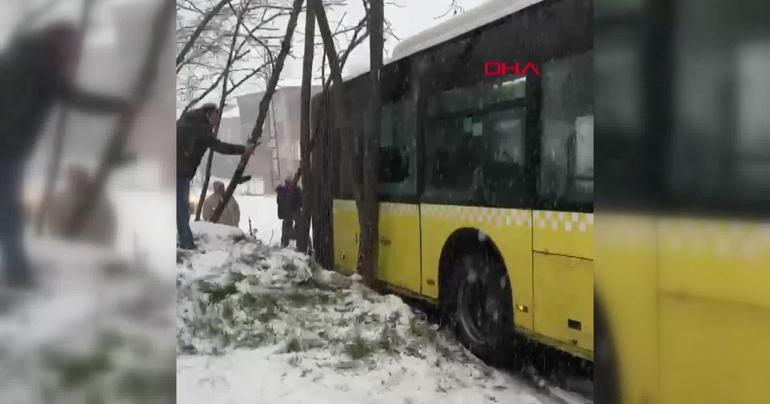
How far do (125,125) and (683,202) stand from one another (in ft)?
5.75

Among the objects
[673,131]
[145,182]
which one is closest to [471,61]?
[673,131]

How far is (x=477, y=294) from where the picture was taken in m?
6.54

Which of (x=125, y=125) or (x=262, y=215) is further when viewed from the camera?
(x=262, y=215)

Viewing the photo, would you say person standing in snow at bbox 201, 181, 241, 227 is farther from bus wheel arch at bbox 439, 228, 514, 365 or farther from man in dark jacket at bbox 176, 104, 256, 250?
bus wheel arch at bbox 439, 228, 514, 365

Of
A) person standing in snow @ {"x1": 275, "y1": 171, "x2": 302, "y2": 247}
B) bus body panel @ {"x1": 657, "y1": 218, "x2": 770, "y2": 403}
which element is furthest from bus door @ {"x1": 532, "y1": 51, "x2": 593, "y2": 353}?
person standing in snow @ {"x1": 275, "y1": 171, "x2": 302, "y2": 247}

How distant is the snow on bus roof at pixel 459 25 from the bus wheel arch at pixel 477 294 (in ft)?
5.67

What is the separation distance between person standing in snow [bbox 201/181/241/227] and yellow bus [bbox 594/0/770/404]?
37.3 feet

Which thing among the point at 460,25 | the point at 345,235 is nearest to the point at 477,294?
the point at 460,25

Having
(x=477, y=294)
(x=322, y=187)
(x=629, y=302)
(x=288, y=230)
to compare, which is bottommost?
(x=477, y=294)

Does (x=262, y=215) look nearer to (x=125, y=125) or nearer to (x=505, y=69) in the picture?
(x=505, y=69)

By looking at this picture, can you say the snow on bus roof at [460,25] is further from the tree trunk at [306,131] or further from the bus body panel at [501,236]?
the tree trunk at [306,131]

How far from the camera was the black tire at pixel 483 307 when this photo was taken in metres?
6.04

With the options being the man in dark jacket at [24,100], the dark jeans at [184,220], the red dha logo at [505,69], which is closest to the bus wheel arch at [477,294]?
the red dha logo at [505,69]

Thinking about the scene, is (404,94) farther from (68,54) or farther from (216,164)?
(216,164)
